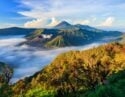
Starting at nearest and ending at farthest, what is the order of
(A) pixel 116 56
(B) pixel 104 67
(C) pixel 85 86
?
(C) pixel 85 86 → (B) pixel 104 67 → (A) pixel 116 56

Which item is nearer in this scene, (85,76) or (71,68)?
(85,76)

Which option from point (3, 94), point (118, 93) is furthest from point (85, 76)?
point (118, 93)

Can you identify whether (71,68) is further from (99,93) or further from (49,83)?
(99,93)

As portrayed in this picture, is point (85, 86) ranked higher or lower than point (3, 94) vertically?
lower

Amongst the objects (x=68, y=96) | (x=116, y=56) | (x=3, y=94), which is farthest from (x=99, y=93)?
(x=116, y=56)

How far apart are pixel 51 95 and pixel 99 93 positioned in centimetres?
8453

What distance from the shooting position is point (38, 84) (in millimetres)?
158500

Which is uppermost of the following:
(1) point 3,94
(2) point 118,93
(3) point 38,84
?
(2) point 118,93

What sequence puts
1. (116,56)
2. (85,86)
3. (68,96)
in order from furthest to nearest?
(116,56), (85,86), (68,96)

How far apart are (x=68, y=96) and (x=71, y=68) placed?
40.0 m

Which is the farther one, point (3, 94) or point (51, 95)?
point (51, 95)

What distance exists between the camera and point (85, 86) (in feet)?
454

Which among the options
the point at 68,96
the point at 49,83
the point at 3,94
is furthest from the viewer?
the point at 49,83

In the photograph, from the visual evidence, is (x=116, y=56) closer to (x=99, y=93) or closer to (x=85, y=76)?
(x=85, y=76)
